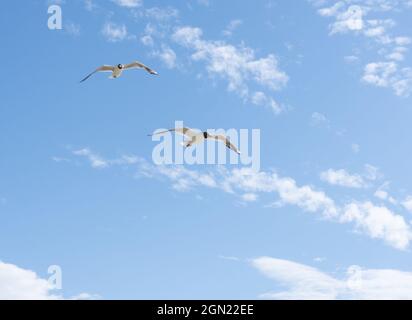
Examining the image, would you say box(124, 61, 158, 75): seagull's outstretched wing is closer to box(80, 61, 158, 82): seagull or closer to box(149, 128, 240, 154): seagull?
box(80, 61, 158, 82): seagull

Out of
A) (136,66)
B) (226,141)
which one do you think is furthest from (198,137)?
(136,66)

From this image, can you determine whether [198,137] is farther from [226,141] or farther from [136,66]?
[136,66]

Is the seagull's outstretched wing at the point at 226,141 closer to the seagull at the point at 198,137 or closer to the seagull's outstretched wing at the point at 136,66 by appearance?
the seagull at the point at 198,137

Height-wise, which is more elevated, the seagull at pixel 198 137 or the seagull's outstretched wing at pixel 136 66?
the seagull's outstretched wing at pixel 136 66

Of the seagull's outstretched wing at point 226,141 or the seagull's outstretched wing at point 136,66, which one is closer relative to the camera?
the seagull's outstretched wing at point 226,141

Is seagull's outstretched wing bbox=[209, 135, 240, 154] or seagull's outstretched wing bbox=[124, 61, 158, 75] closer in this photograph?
seagull's outstretched wing bbox=[209, 135, 240, 154]

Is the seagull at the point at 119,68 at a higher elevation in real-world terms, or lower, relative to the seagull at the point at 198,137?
higher

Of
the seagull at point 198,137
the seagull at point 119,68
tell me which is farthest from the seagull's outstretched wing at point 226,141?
the seagull at point 119,68

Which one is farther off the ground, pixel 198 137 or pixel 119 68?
pixel 119 68

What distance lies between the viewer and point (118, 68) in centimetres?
4925

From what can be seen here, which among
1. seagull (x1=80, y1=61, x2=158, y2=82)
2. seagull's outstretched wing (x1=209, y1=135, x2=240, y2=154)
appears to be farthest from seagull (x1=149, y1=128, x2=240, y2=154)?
seagull (x1=80, y1=61, x2=158, y2=82)

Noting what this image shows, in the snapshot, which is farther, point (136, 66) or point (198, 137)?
point (136, 66)

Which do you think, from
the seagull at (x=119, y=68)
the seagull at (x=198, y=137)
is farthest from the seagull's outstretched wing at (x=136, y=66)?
the seagull at (x=198, y=137)
